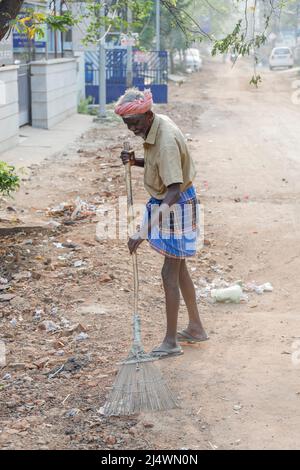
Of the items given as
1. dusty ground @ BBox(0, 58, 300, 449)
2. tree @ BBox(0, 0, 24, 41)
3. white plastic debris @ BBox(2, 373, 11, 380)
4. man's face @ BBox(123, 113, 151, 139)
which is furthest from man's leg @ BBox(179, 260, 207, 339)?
tree @ BBox(0, 0, 24, 41)

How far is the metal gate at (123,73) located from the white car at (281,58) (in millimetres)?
26377

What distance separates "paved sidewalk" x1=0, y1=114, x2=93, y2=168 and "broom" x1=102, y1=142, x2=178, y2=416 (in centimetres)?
841

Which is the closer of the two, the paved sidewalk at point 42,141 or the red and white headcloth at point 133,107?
the red and white headcloth at point 133,107

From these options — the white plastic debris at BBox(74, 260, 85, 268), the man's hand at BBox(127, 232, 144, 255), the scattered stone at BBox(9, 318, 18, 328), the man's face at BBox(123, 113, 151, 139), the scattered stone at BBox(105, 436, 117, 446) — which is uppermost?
the man's face at BBox(123, 113, 151, 139)

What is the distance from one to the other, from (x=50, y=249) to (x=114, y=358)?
107 inches

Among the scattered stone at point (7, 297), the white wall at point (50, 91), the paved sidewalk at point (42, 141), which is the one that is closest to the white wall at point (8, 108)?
the paved sidewalk at point (42, 141)

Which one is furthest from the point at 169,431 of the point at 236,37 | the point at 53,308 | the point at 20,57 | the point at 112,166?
the point at 20,57

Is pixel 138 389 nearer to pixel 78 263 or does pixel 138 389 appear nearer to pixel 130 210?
pixel 130 210

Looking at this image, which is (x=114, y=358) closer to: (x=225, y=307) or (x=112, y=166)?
(x=225, y=307)

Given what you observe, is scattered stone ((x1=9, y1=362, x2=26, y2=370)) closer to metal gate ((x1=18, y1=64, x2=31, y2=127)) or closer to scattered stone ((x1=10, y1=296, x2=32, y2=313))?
scattered stone ((x1=10, y1=296, x2=32, y2=313))

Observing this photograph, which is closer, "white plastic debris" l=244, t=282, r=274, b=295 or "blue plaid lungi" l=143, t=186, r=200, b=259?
"blue plaid lungi" l=143, t=186, r=200, b=259

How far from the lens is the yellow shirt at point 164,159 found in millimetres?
4680

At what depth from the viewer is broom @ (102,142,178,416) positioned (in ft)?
14.4

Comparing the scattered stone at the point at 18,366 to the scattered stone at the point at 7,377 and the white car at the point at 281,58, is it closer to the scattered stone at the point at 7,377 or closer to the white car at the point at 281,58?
the scattered stone at the point at 7,377
